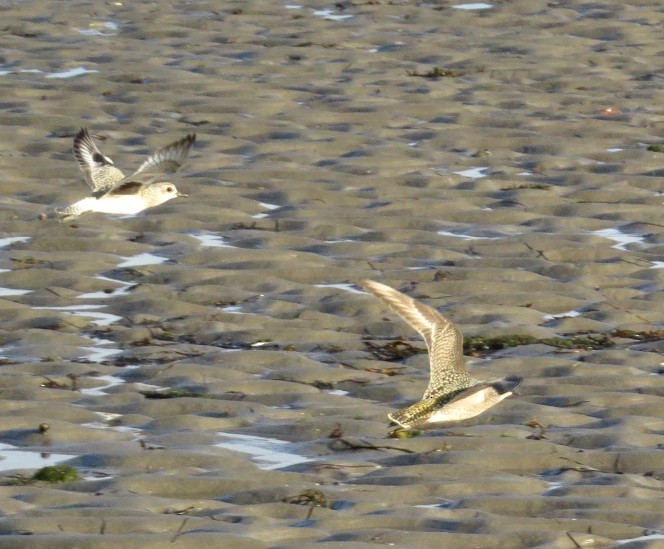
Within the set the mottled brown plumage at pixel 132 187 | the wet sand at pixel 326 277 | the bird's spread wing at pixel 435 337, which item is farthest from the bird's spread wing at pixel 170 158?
the bird's spread wing at pixel 435 337

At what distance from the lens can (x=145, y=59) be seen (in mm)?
16453

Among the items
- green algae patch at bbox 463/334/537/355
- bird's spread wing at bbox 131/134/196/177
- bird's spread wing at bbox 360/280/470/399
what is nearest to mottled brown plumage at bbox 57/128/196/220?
bird's spread wing at bbox 131/134/196/177

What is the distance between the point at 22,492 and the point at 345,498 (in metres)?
1.27

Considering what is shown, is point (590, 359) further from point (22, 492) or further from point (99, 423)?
point (22, 492)

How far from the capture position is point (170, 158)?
36.8 feet

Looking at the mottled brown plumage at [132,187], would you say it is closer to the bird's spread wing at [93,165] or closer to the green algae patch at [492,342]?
the bird's spread wing at [93,165]

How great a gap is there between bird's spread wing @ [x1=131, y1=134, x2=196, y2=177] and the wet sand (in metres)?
0.39

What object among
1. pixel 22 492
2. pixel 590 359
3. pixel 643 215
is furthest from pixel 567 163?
pixel 22 492

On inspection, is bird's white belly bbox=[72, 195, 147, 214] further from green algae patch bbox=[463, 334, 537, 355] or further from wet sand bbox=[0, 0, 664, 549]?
green algae patch bbox=[463, 334, 537, 355]

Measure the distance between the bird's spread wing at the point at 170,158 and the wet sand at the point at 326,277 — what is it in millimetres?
388

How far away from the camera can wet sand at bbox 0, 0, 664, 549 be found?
21.5 ft

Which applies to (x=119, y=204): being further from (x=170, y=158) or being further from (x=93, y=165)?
(x=93, y=165)

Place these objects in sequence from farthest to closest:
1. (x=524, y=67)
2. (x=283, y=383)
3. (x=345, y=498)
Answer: (x=524, y=67), (x=283, y=383), (x=345, y=498)

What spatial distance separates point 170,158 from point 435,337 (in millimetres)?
4255
